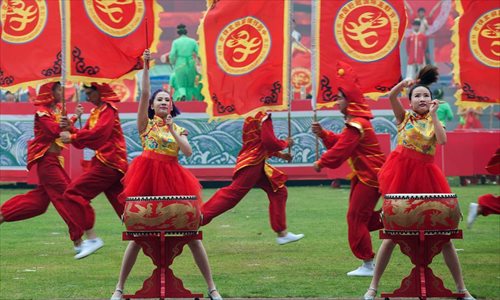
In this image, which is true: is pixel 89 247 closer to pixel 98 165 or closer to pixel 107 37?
pixel 98 165

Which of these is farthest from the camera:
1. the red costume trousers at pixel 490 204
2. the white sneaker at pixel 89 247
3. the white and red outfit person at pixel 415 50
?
the white and red outfit person at pixel 415 50

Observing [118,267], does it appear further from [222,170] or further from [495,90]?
[222,170]

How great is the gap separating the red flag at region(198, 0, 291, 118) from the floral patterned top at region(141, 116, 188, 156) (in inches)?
112

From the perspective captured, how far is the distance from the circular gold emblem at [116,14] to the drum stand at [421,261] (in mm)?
3999

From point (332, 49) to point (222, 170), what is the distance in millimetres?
9855

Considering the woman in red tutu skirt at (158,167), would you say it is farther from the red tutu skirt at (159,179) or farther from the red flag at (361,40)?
the red flag at (361,40)

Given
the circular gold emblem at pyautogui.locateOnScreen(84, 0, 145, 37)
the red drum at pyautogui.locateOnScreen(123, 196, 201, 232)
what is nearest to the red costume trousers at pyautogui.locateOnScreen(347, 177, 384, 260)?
the red drum at pyautogui.locateOnScreen(123, 196, 201, 232)

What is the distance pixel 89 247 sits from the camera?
492 inches

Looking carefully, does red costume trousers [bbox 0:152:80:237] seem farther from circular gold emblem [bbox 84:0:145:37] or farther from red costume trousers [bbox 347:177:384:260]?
red costume trousers [bbox 347:177:384:260]

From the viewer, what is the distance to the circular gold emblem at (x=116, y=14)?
11977 mm

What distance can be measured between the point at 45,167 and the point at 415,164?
466 centimetres

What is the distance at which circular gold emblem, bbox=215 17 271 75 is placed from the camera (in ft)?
41.0

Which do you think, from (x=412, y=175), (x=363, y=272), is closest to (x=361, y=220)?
(x=363, y=272)

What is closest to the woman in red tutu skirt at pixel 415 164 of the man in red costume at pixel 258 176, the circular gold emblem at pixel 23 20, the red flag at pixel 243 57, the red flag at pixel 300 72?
the red flag at pixel 243 57
